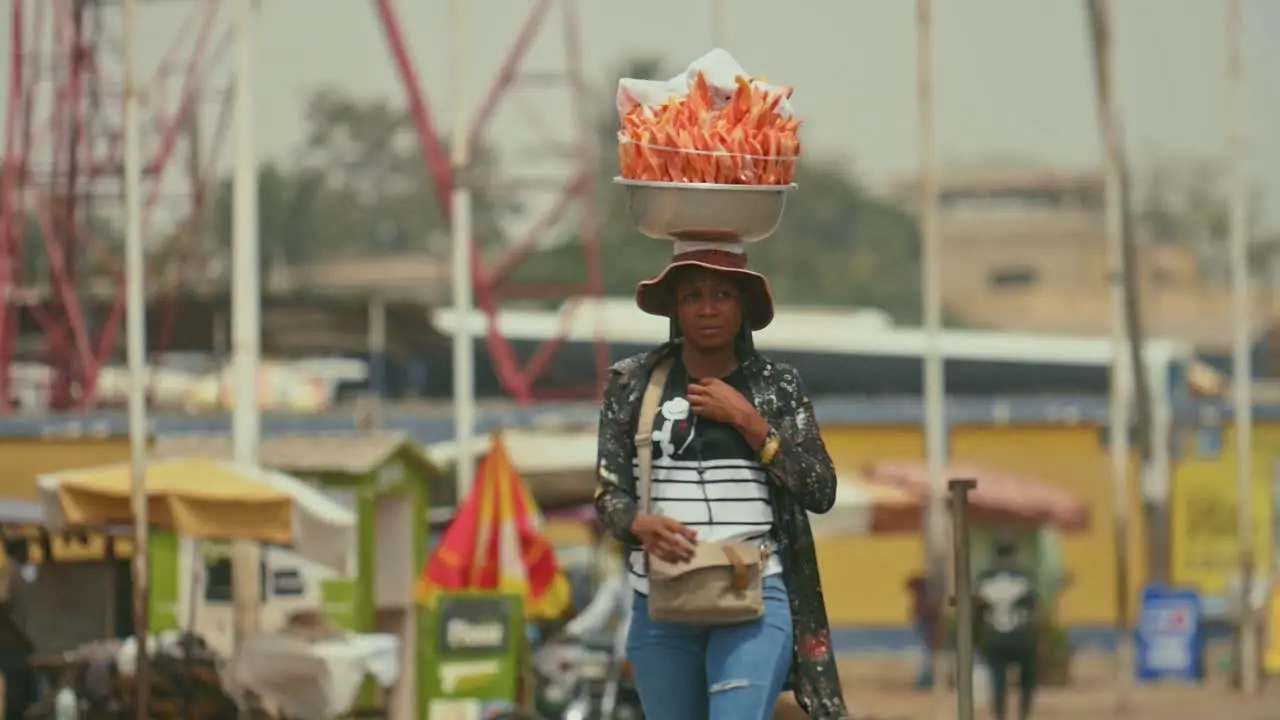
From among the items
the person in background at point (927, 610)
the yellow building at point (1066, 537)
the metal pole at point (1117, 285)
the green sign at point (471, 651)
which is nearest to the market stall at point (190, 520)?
the green sign at point (471, 651)

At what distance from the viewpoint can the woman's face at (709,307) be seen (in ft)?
25.1

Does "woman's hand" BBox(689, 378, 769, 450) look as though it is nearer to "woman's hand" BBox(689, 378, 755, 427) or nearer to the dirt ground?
"woman's hand" BBox(689, 378, 755, 427)

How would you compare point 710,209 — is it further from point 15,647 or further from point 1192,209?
point 1192,209

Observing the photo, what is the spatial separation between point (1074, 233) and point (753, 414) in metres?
109

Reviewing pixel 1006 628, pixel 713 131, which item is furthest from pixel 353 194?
pixel 713 131

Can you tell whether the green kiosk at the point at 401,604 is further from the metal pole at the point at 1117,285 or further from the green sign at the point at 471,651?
the metal pole at the point at 1117,285

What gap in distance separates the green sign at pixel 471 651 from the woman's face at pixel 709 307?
34.9 feet

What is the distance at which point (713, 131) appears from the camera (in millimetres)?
7777

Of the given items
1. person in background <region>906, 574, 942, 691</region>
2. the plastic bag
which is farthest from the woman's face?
person in background <region>906, 574, 942, 691</region>

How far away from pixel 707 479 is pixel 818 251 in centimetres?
10678

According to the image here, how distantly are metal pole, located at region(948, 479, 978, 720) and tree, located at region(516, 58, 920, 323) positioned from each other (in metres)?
85.3

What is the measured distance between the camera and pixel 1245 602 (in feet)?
110

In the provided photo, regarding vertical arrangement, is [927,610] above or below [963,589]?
below

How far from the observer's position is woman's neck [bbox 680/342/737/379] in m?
7.73
